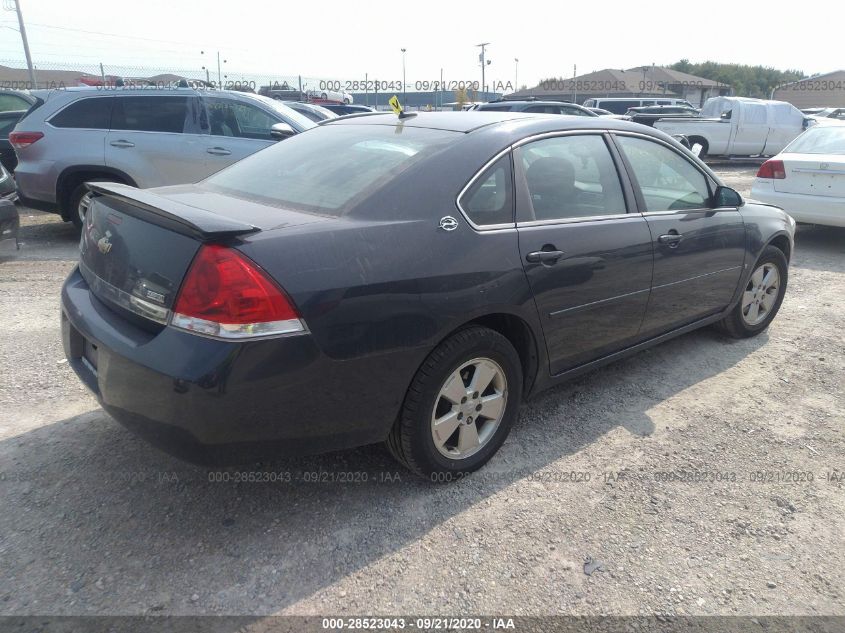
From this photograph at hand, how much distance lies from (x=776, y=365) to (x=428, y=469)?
293 cm

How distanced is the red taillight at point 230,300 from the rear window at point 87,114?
613 centimetres

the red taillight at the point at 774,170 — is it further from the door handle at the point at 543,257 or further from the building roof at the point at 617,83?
the building roof at the point at 617,83

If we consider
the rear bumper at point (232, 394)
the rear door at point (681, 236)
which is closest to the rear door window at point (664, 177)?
the rear door at point (681, 236)

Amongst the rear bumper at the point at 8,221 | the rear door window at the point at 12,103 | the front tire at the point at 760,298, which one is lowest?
the front tire at the point at 760,298

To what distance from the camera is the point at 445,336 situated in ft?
8.94

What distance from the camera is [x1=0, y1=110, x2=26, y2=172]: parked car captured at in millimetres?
10164

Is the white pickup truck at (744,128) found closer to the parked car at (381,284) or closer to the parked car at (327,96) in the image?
the parked car at (327,96)

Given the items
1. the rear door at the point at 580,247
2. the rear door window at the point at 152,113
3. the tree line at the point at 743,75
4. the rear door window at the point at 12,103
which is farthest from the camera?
the tree line at the point at 743,75

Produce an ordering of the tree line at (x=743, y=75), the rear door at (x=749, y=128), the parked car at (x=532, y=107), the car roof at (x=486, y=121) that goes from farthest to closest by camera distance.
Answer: the tree line at (x=743, y=75), the rear door at (x=749, y=128), the parked car at (x=532, y=107), the car roof at (x=486, y=121)

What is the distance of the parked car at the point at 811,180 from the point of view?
7559mm

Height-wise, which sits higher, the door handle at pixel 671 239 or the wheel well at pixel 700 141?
the door handle at pixel 671 239

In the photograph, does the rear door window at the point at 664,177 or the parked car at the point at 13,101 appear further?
the parked car at the point at 13,101

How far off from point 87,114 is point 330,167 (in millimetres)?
5628

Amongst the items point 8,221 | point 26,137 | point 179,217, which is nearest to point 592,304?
point 179,217
